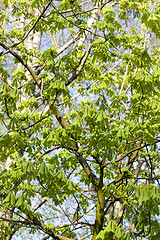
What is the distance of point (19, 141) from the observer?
14.3 feet

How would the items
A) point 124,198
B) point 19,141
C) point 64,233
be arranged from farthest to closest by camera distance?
point 64,233
point 124,198
point 19,141

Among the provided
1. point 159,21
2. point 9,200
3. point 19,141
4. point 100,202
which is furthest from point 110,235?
point 159,21

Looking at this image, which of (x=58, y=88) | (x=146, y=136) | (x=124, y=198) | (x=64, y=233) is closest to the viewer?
(x=58, y=88)

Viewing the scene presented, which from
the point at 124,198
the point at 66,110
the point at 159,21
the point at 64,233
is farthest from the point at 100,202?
the point at 66,110

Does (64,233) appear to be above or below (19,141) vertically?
below

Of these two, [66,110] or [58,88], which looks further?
[66,110]

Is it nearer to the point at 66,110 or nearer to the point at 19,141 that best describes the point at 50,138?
the point at 19,141

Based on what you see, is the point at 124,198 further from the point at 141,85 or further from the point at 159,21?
the point at 159,21

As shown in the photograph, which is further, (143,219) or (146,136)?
(143,219)

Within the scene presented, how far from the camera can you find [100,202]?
535 cm

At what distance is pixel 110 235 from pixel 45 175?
1399 mm

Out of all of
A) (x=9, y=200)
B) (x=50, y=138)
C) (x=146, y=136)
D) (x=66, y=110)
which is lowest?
(x=9, y=200)

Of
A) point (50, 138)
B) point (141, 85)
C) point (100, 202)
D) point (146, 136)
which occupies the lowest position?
point (100, 202)

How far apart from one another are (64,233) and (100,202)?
5.11ft
